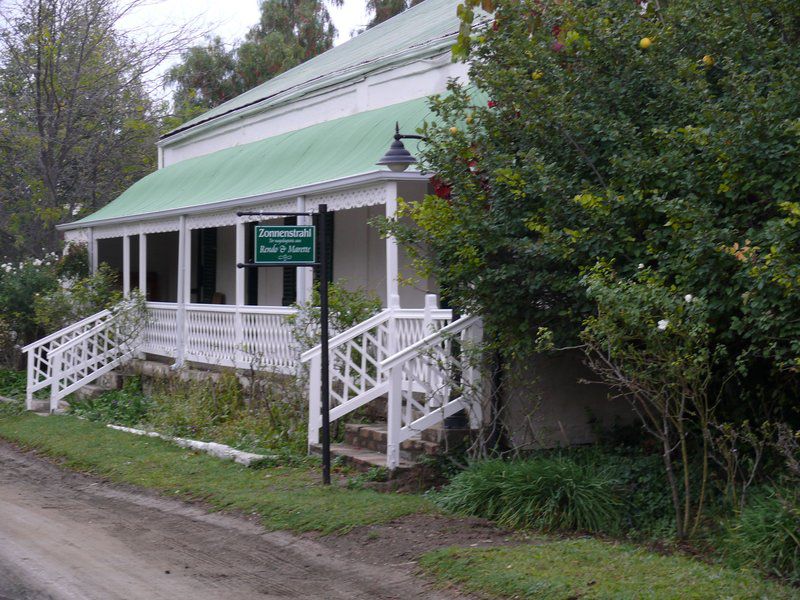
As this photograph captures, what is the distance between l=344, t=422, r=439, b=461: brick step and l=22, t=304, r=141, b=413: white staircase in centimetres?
728

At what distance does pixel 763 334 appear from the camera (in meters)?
6.64

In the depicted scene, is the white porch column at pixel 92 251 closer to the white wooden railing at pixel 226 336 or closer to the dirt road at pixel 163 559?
the white wooden railing at pixel 226 336

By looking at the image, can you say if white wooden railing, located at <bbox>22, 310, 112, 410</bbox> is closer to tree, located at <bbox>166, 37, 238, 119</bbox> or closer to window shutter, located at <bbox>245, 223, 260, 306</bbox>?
window shutter, located at <bbox>245, 223, 260, 306</bbox>

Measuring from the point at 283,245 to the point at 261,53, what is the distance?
102 ft

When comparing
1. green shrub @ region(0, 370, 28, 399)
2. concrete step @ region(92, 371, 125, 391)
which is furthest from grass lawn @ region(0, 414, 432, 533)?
green shrub @ region(0, 370, 28, 399)

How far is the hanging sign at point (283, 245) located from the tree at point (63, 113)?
13808 millimetres

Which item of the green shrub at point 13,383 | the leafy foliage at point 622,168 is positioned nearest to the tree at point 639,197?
the leafy foliage at point 622,168

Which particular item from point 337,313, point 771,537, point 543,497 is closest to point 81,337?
point 337,313

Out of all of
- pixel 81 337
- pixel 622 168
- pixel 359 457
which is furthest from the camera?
pixel 81 337

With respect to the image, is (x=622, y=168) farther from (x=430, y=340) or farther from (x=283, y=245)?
(x=283, y=245)

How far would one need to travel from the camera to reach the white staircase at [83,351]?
1623cm

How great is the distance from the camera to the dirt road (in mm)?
6531

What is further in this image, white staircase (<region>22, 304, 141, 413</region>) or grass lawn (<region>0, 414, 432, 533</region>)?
white staircase (<region>22, 304, 141, 413</region>)

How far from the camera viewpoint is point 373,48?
1772 cm
